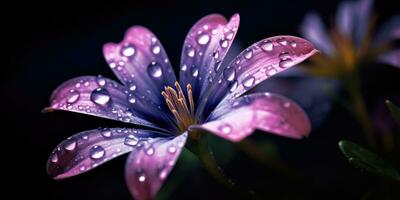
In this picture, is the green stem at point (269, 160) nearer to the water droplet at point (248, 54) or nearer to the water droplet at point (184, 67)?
the water droplet at point (184, 67)

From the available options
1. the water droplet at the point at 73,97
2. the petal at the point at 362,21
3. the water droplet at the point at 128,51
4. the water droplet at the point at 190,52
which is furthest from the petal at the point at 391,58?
the water droplet at the point at 73,97

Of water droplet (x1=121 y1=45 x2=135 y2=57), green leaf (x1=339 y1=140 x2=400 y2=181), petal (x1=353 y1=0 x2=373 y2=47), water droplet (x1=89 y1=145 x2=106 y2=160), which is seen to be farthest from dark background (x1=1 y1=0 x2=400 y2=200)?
water droplet (x1=89 y1=145 x2=106 y2=160)

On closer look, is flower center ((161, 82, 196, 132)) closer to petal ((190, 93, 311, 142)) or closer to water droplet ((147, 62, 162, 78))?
water droplet ((147, 62, 162, 78))

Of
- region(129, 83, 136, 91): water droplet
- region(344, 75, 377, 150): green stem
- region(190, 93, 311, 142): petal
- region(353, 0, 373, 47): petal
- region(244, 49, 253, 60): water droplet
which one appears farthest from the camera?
region(353, 0, 373, 47): petal

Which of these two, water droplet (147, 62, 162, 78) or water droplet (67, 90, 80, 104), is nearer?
water droplet (67, 90, 80, 104)

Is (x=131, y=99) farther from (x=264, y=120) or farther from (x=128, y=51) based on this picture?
(x=264, y=120)

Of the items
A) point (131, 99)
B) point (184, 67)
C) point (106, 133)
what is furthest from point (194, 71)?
point (106, 133)

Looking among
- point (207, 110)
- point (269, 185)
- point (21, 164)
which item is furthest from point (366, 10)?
point (21, 164)
